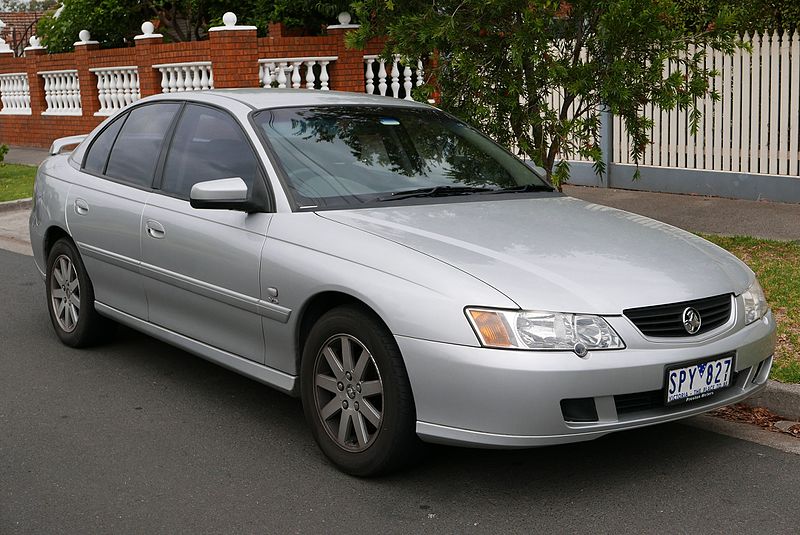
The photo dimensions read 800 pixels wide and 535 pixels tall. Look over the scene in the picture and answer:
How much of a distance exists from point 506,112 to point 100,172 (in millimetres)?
2982

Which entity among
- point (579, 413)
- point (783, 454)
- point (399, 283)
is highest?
point (399, 283)

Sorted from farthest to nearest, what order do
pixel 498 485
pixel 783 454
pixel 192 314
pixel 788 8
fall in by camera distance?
pixel 788 8 → pixel 192 314 → pixel 783 454 → pixel 498 485

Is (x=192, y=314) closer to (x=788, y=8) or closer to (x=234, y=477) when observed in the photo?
(x=234, y=477)

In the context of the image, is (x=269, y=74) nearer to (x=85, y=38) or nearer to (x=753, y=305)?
(x=85, y=38)

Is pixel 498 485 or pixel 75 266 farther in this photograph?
pixel 75 266

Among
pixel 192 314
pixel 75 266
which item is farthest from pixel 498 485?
pixel 75 266

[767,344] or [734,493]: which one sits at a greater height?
[767,344]

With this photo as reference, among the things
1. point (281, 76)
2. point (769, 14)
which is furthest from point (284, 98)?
point (281, 76)

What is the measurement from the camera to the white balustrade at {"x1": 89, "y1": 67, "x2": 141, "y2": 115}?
17.1 metres

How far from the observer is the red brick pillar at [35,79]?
20.0 meters

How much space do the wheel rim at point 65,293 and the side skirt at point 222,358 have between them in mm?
485

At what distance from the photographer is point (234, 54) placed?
1420 cm

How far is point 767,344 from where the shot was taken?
466 cm

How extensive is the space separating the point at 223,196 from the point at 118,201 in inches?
52.6
